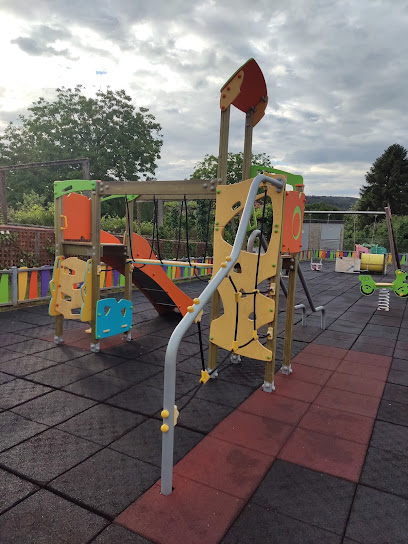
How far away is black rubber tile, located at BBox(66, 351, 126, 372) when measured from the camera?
4.86 meters

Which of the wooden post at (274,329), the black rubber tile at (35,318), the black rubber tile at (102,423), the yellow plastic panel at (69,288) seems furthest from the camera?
the black rubber tile at (35,318)

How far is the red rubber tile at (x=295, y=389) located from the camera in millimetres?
4234

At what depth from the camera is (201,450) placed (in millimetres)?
3076

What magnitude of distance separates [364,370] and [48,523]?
4221 mm

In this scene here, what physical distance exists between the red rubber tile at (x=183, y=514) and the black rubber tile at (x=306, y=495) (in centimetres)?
24

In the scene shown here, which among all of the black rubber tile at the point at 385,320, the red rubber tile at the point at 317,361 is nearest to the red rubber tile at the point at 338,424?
the red rubber tile at the point at 317,361

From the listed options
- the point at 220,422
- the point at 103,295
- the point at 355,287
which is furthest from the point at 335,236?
the point at 220,422

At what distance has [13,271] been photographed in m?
7.93

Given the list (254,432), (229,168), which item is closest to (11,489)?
(254,432)

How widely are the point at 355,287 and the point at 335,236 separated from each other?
17022 mm

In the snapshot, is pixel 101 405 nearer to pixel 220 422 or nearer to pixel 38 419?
pixel 38 419

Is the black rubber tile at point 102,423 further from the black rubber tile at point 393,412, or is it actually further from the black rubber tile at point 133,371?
the black rubber tile at point 393,412

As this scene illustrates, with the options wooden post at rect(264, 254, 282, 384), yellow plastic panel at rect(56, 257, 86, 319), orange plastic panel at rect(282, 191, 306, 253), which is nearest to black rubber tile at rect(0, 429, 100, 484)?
wooden post at rect(264, 254, 282, 384)

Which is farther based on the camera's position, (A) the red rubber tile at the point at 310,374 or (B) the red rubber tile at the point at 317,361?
(B) the red rubber tile at the point at 317,361
